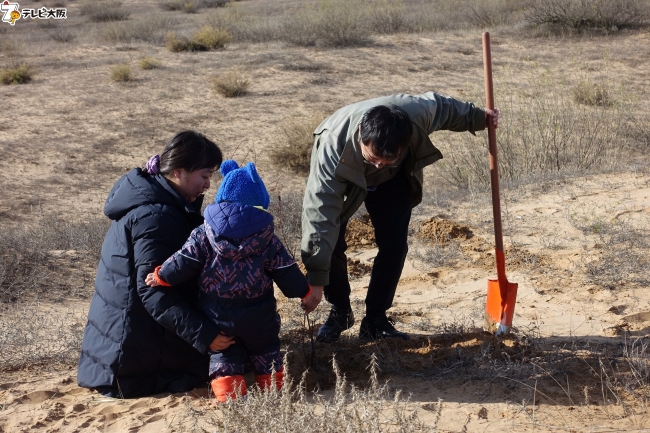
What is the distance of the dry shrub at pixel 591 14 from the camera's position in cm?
1563

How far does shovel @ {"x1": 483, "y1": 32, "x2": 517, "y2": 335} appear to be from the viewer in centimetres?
356

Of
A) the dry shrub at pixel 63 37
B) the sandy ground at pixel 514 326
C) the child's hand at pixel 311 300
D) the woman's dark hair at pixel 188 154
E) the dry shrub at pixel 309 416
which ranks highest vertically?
the dry shrub at pixel 63 37

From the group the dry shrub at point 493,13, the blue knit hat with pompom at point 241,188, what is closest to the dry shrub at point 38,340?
the blue knit hat with pompom at point 241,188

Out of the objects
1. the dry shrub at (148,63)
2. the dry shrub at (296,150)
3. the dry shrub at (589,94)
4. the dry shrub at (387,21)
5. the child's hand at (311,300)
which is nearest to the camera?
the child's hand at (311,300)

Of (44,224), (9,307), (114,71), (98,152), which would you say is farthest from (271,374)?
(114,71)

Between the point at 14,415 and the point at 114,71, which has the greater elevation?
the point at 114,71

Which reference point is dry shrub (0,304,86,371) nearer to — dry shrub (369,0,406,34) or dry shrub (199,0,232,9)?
dry shrub (369,0,406,34)

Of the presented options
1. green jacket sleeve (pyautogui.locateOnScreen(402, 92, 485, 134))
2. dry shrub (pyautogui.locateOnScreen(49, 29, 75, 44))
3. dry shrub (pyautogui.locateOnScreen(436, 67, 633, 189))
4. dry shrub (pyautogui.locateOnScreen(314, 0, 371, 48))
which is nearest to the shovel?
green jacket sleeve (pyautogui.locateOnScreen(402, 92, 485, 134))

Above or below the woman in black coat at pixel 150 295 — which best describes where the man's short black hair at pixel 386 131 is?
above

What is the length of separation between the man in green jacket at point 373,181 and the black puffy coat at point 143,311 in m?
0.55

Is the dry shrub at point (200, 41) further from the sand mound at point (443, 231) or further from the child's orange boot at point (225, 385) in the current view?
the child's orange boot at point (225, 385)

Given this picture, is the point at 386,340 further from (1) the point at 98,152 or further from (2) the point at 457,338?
(1) the point at 98,152

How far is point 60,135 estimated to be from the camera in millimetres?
10727

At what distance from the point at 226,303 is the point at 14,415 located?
1062mm
